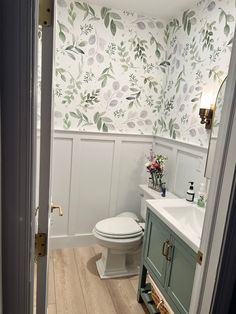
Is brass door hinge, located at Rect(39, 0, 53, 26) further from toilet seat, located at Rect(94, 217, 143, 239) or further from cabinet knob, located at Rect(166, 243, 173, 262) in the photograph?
toilet seat, located at Rect(94, 217, 143, 239)

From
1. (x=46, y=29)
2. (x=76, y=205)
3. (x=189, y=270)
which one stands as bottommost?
(x=76, y=205)

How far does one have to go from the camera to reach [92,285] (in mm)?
2141

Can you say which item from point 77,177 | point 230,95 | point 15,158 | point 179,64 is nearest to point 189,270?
point 230,95

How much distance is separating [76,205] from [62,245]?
18.3 inches

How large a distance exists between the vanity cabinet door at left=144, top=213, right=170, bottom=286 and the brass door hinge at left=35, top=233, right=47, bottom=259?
98cm

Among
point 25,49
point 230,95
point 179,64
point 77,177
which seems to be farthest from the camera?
point 77,177

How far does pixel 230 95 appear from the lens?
846 mm

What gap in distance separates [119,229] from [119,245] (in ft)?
0.47

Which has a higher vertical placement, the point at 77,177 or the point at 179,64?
the point at 179,64

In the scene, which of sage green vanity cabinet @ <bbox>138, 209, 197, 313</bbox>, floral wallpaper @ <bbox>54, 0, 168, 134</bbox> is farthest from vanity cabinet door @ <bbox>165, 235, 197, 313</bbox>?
floral wallpaper @ <bbox>54, 0, 168, 134</bbox>

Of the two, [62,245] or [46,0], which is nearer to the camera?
[46,0]

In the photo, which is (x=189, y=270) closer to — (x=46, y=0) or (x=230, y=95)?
(x=230, y=95)

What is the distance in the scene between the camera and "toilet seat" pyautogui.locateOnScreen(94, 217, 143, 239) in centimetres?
215

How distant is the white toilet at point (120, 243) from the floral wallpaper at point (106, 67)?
879 mm
